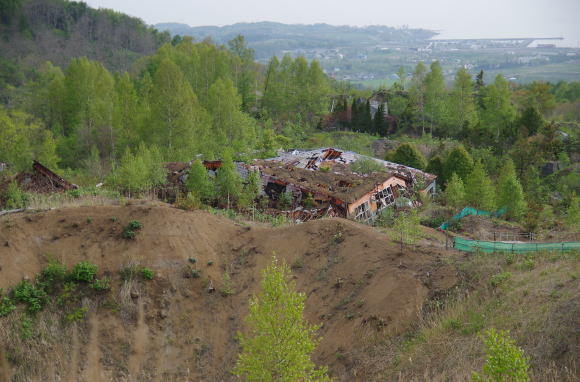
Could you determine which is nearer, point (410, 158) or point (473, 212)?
point (473, 212)

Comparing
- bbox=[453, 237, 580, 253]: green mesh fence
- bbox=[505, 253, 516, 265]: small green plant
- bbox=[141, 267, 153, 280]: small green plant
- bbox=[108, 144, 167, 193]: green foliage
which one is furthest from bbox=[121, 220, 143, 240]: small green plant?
bbox=[505, 253, 516, 265]: small green plant

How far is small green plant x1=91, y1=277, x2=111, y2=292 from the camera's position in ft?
47.3

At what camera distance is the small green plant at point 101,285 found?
568 inches

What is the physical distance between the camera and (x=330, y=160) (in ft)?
106

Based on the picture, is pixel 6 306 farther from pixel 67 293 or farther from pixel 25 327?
pixel 67 293

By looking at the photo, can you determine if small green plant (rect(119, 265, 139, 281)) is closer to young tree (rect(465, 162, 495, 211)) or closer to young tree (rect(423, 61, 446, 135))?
young tree (rect(465, 162, 495, 211))

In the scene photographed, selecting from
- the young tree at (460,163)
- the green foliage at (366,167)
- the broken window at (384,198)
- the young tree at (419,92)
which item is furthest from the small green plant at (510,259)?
the young tree at (419,92)

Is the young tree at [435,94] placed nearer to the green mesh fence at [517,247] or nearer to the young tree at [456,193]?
the young tree at [456,193]

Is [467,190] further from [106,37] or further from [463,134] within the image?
[106,37]

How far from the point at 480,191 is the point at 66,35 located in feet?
255

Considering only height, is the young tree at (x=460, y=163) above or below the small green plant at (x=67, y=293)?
above

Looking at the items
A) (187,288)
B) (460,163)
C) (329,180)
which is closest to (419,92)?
(460,163)

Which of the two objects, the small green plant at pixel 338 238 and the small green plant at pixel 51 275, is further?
the small green plant at pixel 338 238

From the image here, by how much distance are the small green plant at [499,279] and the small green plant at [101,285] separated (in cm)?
1055
